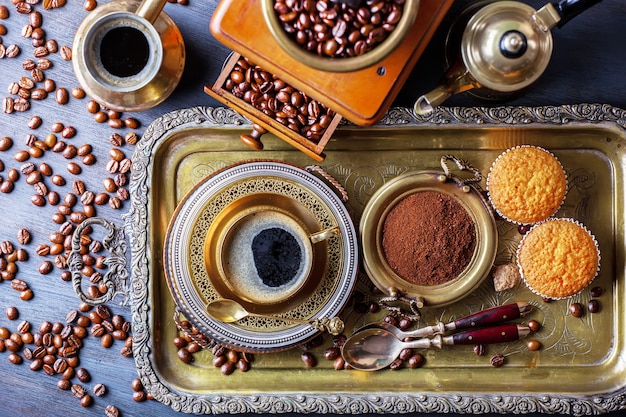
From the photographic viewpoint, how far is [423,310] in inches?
62.8

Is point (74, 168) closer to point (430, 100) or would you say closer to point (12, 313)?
point (12, 313)

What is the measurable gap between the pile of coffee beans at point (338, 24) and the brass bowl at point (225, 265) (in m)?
→ 0.40

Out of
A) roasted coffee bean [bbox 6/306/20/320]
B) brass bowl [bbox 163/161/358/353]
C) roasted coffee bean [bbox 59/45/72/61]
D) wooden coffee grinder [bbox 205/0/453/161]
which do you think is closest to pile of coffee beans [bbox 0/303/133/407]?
roasted coffee bean [bbox 6/306/20/320]

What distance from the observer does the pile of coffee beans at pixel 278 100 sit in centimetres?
144

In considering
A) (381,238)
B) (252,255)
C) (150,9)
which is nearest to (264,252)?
(252,255)

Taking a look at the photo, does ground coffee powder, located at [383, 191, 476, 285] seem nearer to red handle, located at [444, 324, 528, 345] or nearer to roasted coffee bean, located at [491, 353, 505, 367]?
red handle, located at [444, 324, 528, 345]

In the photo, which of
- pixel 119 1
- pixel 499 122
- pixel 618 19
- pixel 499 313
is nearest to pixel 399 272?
pixel 499 313

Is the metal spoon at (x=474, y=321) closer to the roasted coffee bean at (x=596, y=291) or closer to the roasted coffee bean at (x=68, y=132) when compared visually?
the roasted coffee bean at (x=596, y=291)

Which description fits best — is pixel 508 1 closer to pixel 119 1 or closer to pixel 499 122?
pixel 499 122

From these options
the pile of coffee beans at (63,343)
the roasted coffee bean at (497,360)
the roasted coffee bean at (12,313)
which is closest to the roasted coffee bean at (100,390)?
the pile of coffee beans at (63,343)

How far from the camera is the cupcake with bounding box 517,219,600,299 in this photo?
1.49 m

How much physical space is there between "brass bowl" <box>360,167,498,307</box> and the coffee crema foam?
0.16 meters

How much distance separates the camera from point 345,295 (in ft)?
5.00

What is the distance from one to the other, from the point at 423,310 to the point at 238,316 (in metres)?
0.46
